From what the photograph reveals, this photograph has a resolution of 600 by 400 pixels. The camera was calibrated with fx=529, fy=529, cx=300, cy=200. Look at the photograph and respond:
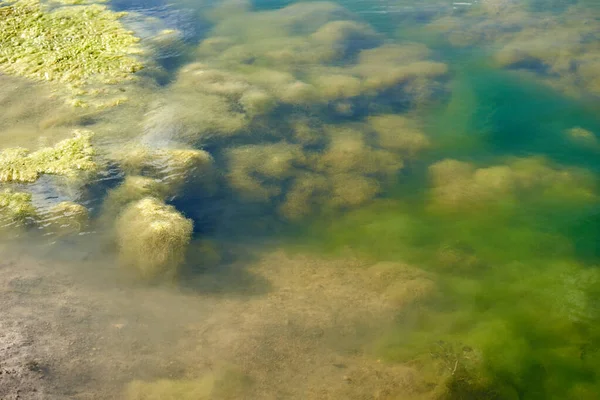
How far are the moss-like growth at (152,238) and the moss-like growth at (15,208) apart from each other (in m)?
0.82

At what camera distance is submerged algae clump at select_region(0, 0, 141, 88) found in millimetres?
7074

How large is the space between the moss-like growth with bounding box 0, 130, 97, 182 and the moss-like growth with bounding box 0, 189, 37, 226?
261 millimetres

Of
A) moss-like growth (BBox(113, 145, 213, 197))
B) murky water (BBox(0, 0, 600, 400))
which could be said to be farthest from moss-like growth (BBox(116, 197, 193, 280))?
moss-like growth (BBox(113, 145, 213, 197))

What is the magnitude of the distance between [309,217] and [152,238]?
54.0 inches

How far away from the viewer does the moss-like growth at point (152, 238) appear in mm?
4148

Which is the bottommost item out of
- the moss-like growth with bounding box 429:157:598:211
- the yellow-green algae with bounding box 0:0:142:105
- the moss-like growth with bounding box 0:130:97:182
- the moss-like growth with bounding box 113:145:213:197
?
the moss-like growth with bounding box 429:157:598:211

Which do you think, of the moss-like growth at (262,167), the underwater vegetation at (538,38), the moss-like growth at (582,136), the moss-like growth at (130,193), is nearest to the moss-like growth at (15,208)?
the moss-like growth at (130,193)

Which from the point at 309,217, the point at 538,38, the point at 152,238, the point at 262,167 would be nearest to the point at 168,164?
the point at 262,167

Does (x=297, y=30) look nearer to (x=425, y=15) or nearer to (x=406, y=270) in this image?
(x=425, y=15)

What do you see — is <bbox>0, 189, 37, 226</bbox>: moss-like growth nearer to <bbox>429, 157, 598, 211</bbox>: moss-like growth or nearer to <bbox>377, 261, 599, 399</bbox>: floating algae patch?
<bbox>377, 261, 599, 399</bbox>: floating algae patch

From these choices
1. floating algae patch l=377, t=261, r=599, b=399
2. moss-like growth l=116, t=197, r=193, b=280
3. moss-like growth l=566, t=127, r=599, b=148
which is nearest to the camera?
floating algae patch l=377, t=261, r=599, b=399

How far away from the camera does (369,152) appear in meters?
5.59

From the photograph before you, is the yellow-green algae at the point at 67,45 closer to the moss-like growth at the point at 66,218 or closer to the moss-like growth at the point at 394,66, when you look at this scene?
the moss-like growth at the point at 66,218

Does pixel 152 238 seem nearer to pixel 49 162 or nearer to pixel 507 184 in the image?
pixel 49 162
